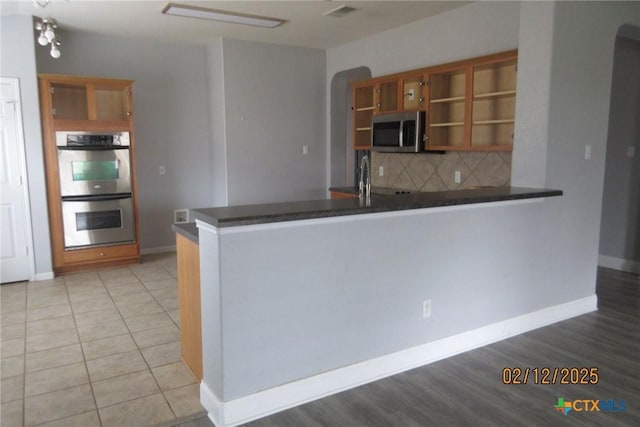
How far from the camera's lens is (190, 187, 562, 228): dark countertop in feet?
7.07

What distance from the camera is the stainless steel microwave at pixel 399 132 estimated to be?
464cm

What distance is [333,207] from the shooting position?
2.42 meters

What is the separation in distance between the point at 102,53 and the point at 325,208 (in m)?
4.33

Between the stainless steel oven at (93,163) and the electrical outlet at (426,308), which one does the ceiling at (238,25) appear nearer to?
the stainless steel oven at (93,163)

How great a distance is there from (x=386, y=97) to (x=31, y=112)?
363 centimetres

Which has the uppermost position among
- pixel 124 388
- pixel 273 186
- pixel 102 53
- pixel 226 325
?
pixel 102 53

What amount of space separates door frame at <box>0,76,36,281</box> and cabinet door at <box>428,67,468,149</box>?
157 inches

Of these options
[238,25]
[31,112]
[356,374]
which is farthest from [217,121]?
[356,374]

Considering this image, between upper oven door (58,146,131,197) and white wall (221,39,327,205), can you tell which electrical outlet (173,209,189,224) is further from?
upper oven door (58,146,131,197)

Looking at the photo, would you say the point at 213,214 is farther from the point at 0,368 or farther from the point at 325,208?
the point at 0,368

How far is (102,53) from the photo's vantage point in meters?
5.40

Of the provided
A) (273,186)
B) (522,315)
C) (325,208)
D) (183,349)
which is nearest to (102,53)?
(273,186)
